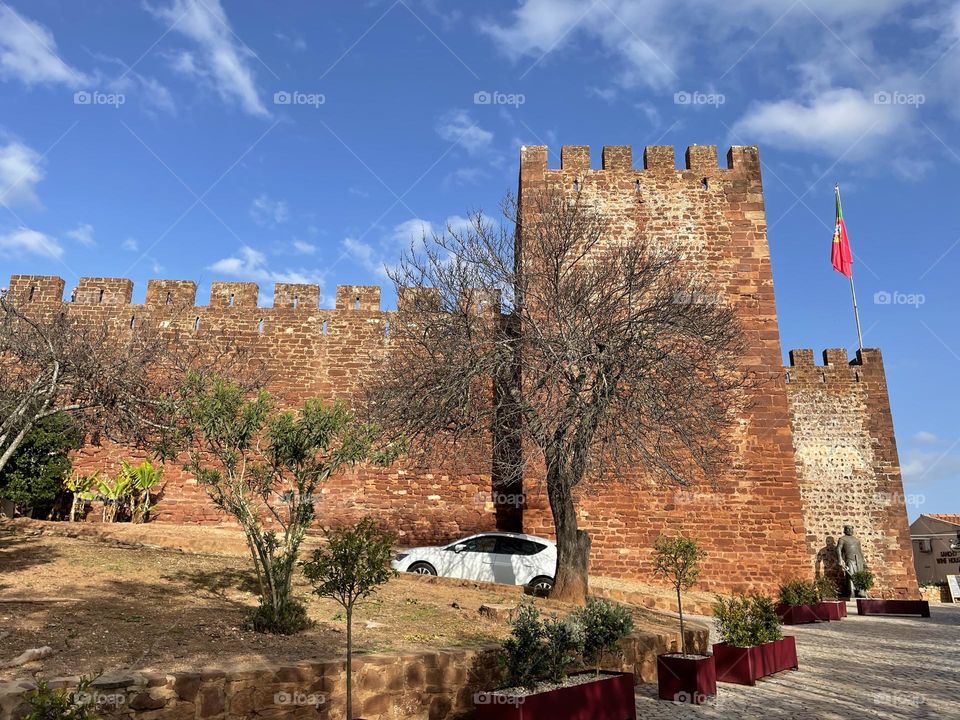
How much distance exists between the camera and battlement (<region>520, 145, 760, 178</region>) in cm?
1611

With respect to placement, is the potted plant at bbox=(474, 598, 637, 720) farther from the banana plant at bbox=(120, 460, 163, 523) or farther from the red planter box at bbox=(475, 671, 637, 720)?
the banana plant at bbox=(120, 460, 163, 523)

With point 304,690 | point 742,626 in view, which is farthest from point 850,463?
point 304,690

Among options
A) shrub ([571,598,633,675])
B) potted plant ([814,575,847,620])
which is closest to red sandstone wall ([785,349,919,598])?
potted plant ([814,575,847,620])

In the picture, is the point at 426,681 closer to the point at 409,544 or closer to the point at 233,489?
the point at 233,489

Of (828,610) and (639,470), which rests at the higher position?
(639,470)

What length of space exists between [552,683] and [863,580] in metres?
15.4

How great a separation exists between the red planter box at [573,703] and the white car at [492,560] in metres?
6.12

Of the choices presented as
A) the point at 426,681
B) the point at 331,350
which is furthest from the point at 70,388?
the point at 426,681

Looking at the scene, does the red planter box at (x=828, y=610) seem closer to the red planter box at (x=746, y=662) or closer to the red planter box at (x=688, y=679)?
the red planter box at (x=746, y=662)

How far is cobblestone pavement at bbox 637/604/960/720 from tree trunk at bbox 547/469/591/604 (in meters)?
2.74

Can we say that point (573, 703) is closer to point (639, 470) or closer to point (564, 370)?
point (564, 370)

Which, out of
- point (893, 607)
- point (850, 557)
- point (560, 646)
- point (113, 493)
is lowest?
point (893, 607)

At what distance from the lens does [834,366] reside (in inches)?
789

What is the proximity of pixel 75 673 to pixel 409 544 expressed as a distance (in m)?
11.6
